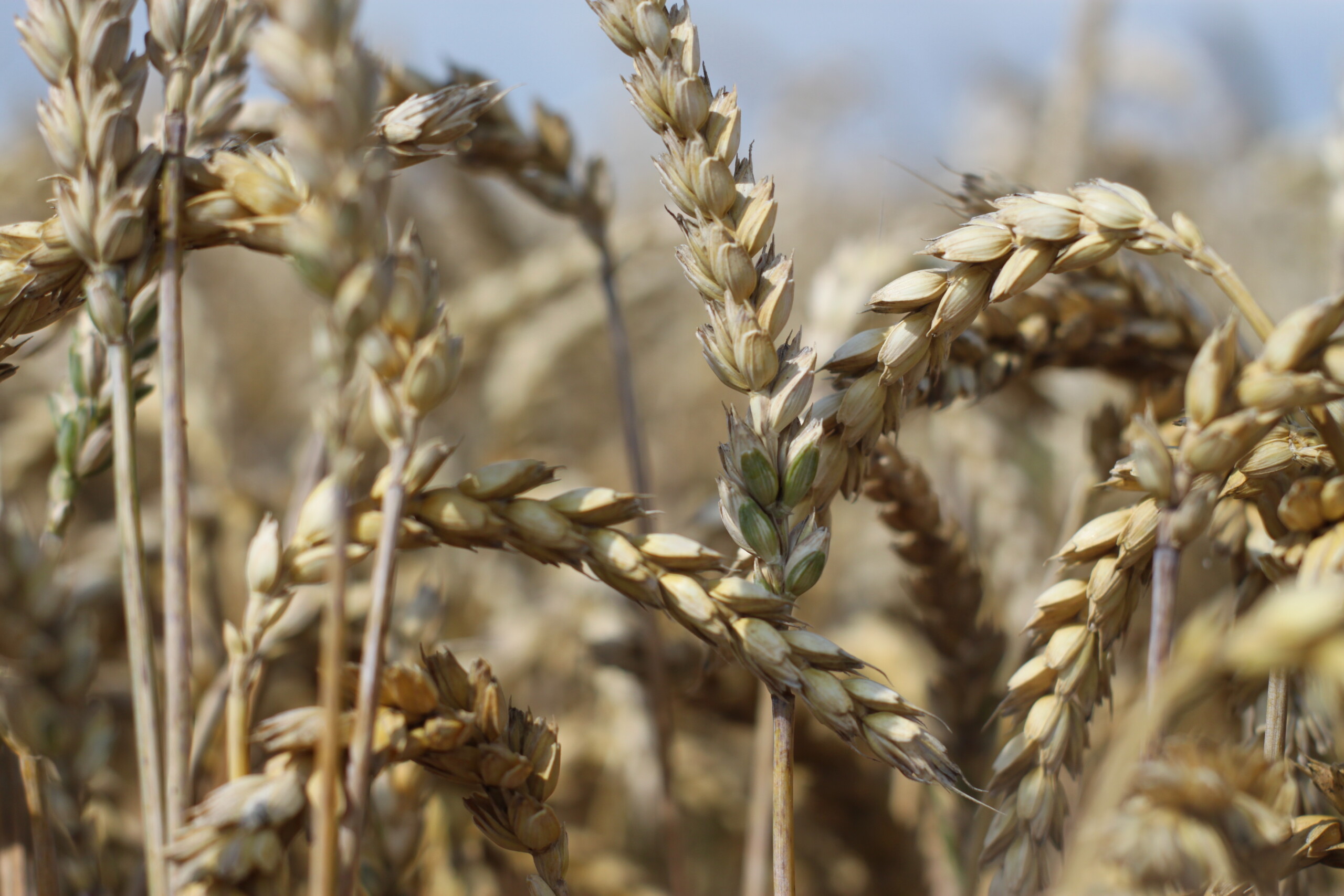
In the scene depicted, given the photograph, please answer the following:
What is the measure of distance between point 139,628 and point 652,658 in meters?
0.86

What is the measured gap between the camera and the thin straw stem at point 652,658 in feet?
3.80

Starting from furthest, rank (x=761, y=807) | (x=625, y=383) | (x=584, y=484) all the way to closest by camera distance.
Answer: (x=584, y=484) → (x=625, y=383) → (x=761, y=807)

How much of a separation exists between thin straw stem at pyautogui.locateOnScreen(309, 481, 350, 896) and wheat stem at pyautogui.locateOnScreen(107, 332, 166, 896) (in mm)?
133

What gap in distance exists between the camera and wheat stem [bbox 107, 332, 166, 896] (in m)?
0.50

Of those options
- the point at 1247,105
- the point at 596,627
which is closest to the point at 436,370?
the point at 596,627

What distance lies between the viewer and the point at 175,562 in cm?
50

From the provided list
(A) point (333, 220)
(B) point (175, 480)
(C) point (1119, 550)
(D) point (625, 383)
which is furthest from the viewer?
(D) point (625, 383)

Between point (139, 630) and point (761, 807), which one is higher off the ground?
point (139, 630)

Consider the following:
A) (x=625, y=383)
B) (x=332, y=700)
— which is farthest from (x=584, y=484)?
(x=332, y=700)

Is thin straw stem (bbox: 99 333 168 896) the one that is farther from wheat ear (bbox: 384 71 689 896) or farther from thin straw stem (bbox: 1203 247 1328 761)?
wheat ear (bbox: 384 71 689 896)

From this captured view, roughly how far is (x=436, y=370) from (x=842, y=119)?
294 inches

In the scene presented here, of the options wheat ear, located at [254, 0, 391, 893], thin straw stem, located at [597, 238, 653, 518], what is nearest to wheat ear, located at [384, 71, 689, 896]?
thin straw stem, located at [597, 238, 653, 518]

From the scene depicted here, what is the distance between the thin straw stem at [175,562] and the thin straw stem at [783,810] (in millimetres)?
332

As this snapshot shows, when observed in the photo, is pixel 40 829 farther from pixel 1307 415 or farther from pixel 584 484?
pixel 584 484
